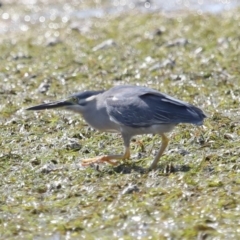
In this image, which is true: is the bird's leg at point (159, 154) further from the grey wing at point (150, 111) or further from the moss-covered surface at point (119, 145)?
the grey wing at point (150, 111)

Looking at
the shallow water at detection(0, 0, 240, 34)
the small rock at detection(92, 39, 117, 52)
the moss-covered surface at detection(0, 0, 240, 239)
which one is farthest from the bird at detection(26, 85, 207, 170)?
the shallow water at detection(0, 0, 240, 34)

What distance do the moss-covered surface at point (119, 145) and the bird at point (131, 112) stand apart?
294 mm

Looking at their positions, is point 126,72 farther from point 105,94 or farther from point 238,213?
point 238,213

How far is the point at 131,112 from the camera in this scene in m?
7.31

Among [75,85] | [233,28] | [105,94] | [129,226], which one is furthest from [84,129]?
[233,28]

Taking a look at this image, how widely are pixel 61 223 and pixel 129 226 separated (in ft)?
1.72

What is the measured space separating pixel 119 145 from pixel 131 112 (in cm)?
106

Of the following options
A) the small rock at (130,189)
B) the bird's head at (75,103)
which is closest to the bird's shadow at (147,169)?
the small rock at (130,189)

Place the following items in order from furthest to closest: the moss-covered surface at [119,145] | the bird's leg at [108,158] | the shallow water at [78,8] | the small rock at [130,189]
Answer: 1. the shallow water at [78,8]
2. the bird's leg at [108,158]
3. the small rock at [130,189]
4. the moss-covered surface at [119,145]

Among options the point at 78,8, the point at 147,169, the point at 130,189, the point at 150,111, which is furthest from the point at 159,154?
the point at 78,8

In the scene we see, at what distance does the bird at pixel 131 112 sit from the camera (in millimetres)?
7188

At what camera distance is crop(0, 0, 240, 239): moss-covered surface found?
617 centimetres

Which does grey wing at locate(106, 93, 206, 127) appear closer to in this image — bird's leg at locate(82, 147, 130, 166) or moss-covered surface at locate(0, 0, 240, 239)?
bird's leg at locate(82, 147, 130, 166)

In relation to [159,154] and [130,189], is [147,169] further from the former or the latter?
[130,189]
